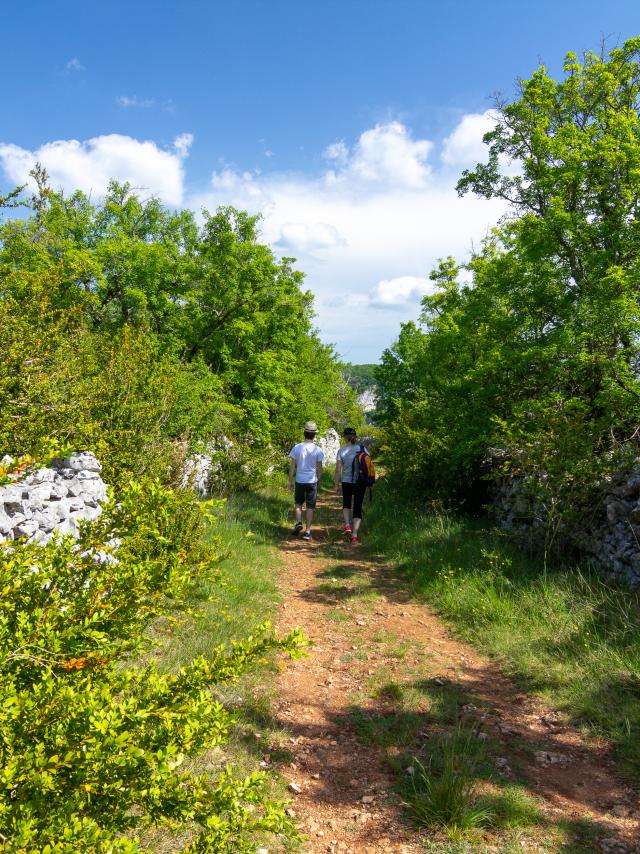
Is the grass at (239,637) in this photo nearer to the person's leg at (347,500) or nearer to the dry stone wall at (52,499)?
the dry stone wall at (52,499)

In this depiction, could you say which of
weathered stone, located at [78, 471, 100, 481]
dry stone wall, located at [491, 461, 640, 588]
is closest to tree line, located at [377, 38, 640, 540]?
dry stone wall, located at [491, 461, 640, 588]

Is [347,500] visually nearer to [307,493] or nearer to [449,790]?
[307,493]

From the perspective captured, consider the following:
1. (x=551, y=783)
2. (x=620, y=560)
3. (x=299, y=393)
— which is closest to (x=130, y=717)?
(x=551, y=783)

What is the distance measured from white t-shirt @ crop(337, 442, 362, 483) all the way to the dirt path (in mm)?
3456

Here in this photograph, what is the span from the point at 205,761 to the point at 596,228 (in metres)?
9.18

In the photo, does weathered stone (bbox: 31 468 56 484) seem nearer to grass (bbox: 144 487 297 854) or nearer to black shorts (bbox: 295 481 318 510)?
grass (bbox: 144 487 297 854)

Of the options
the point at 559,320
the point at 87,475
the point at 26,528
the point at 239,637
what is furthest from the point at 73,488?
the point at 559,320

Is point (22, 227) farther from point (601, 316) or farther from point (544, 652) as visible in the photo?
point (544, 652)

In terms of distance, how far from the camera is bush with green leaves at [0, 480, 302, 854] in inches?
60.6

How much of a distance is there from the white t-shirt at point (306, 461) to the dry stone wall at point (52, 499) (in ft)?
15.1

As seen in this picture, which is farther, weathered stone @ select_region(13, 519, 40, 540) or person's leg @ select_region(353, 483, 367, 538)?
person's leg @ select_region(353, 483, 367, 538)

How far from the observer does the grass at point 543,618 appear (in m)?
4.16

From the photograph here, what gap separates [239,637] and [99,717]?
353 cm

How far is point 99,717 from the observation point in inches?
66.1
